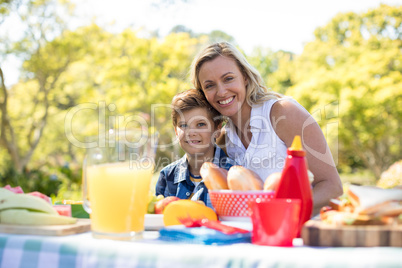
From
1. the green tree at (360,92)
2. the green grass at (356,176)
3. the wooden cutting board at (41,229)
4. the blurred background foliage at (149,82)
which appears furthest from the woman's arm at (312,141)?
the green grass at (356,176)

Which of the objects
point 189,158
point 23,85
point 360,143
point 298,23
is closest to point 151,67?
point 23,85

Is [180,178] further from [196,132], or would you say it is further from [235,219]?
[235,219]

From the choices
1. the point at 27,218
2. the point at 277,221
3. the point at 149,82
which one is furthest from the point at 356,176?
the point at 27,218

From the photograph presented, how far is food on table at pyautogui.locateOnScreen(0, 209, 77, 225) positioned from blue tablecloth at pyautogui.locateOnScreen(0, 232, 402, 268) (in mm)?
81

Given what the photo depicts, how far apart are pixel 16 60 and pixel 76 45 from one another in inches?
82.7

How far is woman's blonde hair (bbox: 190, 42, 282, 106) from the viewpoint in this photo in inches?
112

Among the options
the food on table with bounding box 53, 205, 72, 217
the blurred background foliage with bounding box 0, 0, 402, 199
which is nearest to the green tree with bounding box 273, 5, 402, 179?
the blurred background foliage with bounding box 0, 0, 402, 199

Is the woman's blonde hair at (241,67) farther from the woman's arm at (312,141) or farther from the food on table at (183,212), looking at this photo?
the food on table at (183,212)

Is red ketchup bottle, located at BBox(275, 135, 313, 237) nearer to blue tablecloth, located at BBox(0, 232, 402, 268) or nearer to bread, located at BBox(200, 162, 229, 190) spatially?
blue tablecloth, located at BBox(0, 232, 402, 268)

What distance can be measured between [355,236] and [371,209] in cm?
12

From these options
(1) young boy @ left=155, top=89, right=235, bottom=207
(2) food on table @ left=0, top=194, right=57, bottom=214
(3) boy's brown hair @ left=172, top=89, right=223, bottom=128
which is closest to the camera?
(2) food on table @ left=0, top=194, right=57, bottom=214

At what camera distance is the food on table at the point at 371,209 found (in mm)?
1038

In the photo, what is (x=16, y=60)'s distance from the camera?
48.2 feet

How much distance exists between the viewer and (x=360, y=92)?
15570 mm
